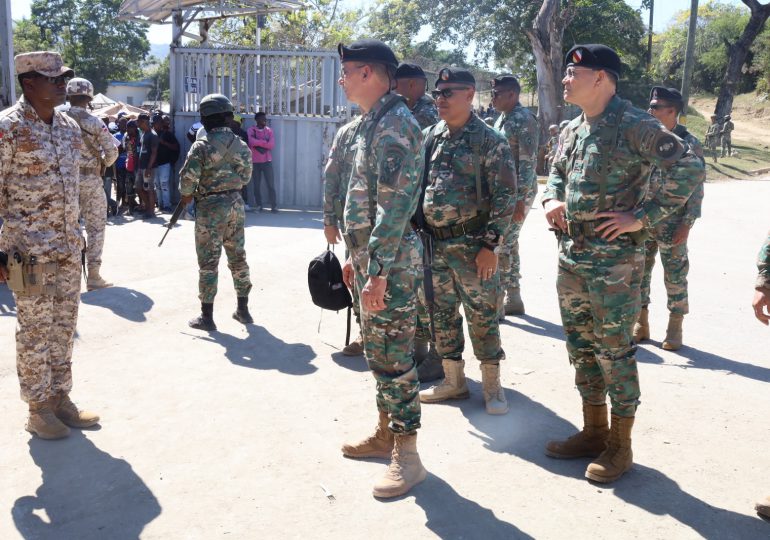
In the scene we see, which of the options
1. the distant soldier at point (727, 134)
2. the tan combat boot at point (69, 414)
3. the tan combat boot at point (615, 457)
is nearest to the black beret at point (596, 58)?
the tan combat boot at point (615, 457)

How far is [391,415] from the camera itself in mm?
3666

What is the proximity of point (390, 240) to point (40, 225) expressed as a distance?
6.74 ft

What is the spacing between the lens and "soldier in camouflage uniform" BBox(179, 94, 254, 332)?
20.0 ft

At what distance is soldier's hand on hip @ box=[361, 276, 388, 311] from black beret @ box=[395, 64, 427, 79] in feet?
8.68

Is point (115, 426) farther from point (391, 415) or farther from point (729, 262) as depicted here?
point (729, 262)

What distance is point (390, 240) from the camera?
11.0 feet

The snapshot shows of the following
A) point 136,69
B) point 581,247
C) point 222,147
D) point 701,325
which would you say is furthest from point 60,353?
point 136,69

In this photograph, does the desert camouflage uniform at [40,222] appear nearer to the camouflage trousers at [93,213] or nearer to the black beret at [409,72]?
the black beret at [409,72]

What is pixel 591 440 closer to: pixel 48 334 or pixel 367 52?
pixel 367 52

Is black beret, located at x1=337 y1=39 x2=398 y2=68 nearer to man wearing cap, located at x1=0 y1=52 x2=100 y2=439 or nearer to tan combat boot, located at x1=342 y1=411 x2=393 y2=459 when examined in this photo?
man wearing cap, located at x1=0 y1=52 x2=100 y2=439

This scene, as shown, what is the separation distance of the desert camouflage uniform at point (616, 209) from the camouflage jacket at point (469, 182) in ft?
1.88

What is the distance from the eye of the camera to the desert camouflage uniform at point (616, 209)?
11.8ft

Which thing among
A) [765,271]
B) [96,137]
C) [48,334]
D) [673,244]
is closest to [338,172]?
[48,334]

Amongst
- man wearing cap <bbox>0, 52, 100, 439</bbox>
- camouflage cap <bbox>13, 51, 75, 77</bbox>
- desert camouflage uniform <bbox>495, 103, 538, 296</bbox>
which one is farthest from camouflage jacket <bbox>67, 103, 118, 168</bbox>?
A: desert camouflage uniform <bbox>495, 103, 538, 296</bbox>
